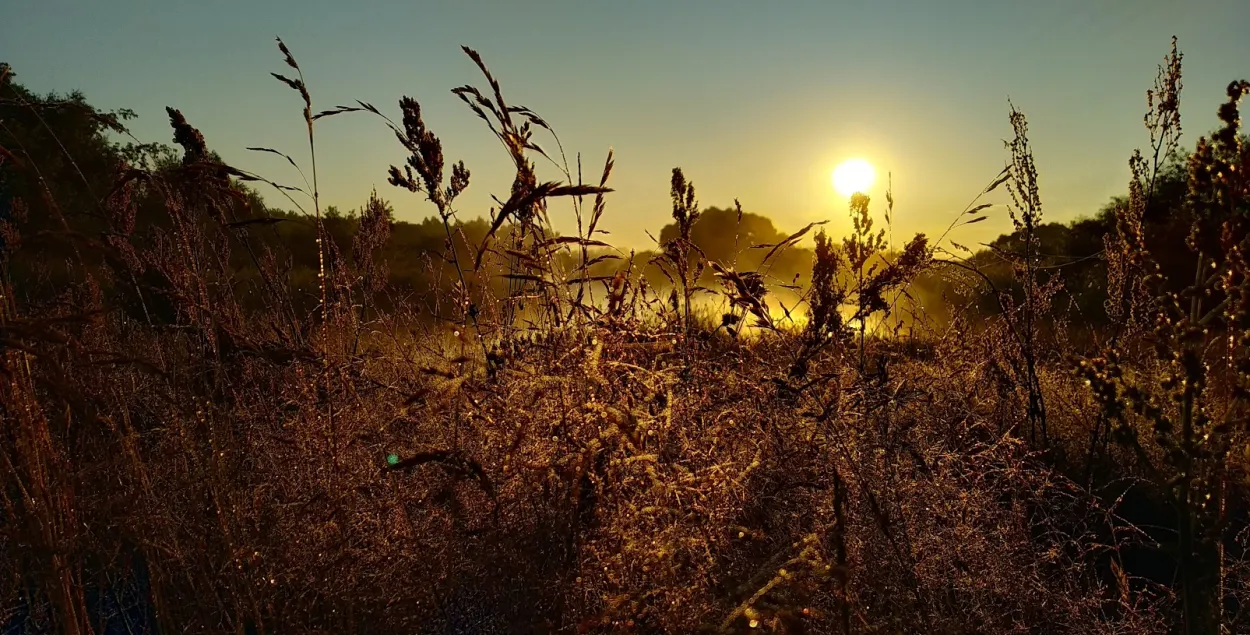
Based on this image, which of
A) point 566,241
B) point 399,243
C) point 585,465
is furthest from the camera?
point 399,243

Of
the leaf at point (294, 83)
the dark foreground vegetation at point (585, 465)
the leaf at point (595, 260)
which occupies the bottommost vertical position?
the dark foreground vegetation at point (585, 465)

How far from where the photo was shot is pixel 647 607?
1578mm

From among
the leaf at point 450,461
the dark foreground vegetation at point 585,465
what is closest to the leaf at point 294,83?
the dark foreground vegetation at point 585,465

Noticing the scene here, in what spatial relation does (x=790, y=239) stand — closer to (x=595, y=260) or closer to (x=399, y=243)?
(x=595, y=260)

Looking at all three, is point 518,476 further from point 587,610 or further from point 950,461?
point 950,461

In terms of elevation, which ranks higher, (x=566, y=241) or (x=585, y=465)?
(x=566, y=241)

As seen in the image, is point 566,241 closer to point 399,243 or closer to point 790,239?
point 790,239

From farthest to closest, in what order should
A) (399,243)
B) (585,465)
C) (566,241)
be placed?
(399,243), (566,241), (585,465)

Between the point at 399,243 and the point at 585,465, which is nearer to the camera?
the point at 585,465

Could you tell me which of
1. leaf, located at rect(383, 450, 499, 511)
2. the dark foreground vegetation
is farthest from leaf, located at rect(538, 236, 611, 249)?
leaf, located at rect(383, 450, 499, 511)

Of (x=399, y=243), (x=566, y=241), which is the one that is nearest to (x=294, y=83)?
(x=566, y=241)

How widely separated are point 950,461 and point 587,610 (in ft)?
3.77

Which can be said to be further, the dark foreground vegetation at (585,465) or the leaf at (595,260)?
the leaf at (595,260)

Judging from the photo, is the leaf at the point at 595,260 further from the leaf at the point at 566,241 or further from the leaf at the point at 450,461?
the leaf at the point at 450,461
